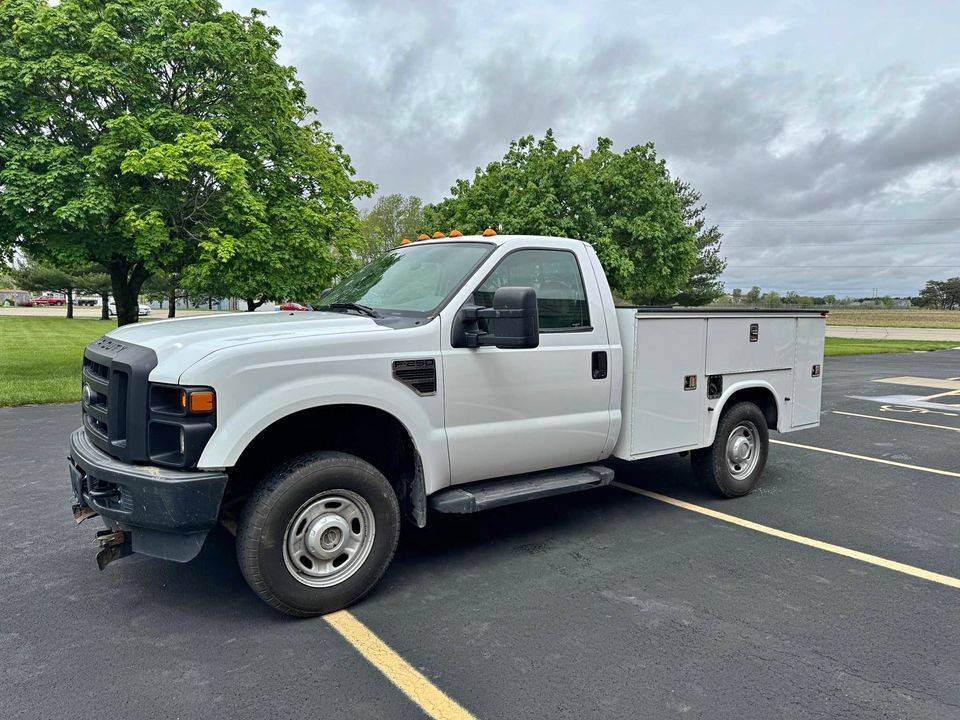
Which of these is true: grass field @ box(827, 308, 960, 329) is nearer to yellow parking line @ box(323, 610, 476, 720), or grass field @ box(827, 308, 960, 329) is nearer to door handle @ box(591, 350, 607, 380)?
door handle @ box(591, 350, 607, 380)

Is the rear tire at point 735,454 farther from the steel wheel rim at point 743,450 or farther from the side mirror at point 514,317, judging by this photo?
the side mirror at point 514,317

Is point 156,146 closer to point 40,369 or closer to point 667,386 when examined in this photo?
point 40,369

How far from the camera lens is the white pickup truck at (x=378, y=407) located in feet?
10.5

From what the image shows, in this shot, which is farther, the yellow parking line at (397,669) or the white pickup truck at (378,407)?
the white pickup truck at (378,407)

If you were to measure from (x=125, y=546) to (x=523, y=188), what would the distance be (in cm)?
2521

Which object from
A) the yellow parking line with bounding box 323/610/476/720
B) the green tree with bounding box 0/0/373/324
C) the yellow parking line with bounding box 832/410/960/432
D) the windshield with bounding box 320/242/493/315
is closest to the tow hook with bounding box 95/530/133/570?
the yellow parking line with bounding box 323/610/476/720

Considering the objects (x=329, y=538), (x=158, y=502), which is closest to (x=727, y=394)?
(x=329, y=538)

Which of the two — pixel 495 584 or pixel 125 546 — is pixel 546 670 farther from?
pixel 125 546

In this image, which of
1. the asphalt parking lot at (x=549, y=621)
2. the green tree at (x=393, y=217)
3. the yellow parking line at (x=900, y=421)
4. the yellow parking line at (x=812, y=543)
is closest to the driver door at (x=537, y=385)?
the asphalt parking lot at (x=549, y=621)

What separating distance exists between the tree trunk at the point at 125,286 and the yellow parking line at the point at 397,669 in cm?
1622

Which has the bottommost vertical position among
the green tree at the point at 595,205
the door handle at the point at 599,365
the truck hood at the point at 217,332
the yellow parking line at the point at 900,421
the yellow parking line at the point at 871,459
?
the yellow parking line at the point at 871,459

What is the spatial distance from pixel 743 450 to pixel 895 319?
6914 centimetres

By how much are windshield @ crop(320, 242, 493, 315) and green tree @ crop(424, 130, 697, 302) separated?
21.0 meters

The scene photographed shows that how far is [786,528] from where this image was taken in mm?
4980
